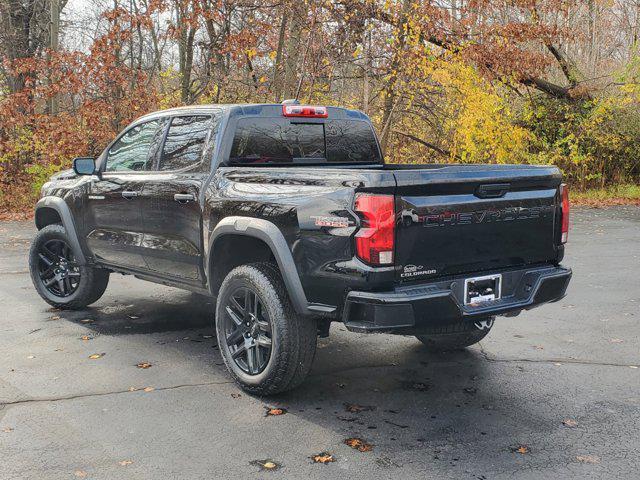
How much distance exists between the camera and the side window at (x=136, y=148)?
5.84 metres

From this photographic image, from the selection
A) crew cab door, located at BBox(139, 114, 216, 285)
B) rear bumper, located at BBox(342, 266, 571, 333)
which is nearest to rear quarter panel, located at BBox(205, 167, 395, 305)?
rear bumper, located at BBox(342, 266, 571, 333)

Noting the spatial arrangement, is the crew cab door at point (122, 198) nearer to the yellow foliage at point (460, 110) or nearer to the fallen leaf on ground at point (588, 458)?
the fallen leaf on ground at point (588, 458)

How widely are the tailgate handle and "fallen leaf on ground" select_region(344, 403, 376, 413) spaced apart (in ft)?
4.83

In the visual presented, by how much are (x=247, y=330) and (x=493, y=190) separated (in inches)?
72.1

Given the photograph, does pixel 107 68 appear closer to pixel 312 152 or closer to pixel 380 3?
pixel 380 3

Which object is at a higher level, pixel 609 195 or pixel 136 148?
pixel 136 148

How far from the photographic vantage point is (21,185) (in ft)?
54.7

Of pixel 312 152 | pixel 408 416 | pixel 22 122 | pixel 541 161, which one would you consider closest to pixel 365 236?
pixel 408 416

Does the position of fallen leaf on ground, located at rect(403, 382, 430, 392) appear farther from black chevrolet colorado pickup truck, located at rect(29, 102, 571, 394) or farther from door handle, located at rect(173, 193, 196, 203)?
door handle, located at rect(173, 193, 196, 203)

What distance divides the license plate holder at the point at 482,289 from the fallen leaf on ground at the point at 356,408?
3.00 feet

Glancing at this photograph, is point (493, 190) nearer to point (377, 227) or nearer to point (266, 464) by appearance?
point (377, 227)

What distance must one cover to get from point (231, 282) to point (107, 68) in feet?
40.7

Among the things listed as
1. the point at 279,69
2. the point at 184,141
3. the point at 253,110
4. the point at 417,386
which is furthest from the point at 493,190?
the point at 279,69

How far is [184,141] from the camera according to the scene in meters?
5.51
